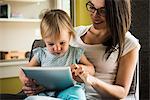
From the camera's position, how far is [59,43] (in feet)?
2.30

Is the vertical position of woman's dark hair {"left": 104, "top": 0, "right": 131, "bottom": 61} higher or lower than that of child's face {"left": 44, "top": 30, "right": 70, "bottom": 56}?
higher

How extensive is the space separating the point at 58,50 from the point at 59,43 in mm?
22

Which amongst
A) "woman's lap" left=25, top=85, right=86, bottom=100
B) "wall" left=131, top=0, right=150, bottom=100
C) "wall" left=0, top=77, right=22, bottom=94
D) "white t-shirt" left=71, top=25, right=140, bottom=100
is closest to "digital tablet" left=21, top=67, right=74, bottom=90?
"woman's lap" left=25, top=85, right=86, bottom=100

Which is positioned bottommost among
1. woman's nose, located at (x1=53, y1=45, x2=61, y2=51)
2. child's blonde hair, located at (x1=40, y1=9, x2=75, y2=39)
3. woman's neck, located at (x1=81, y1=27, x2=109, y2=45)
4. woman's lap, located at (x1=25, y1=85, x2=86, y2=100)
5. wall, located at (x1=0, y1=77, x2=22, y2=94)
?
wall, located at (x1=0, y1=77, x2=22, y2=94)

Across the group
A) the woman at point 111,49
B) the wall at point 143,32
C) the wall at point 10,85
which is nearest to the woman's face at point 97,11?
the woman at point 111,49

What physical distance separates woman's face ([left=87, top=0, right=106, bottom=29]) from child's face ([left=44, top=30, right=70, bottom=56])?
11cm

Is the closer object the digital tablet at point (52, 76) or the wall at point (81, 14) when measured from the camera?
the digital tablet at point (52, 76)

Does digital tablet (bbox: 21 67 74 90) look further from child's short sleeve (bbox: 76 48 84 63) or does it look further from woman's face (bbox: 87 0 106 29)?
woman's face (bbox: 87 0 106 29)

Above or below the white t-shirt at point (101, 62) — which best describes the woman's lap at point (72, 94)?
below

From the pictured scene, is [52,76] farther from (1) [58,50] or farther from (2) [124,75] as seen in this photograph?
(2) [124,75]

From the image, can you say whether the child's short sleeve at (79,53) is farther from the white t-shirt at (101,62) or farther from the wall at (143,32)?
the wall at (143,32)

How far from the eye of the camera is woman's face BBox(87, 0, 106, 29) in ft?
2.49

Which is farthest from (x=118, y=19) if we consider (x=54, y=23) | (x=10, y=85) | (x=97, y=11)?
(x=10, y=85)

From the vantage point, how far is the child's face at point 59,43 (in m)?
0.70
